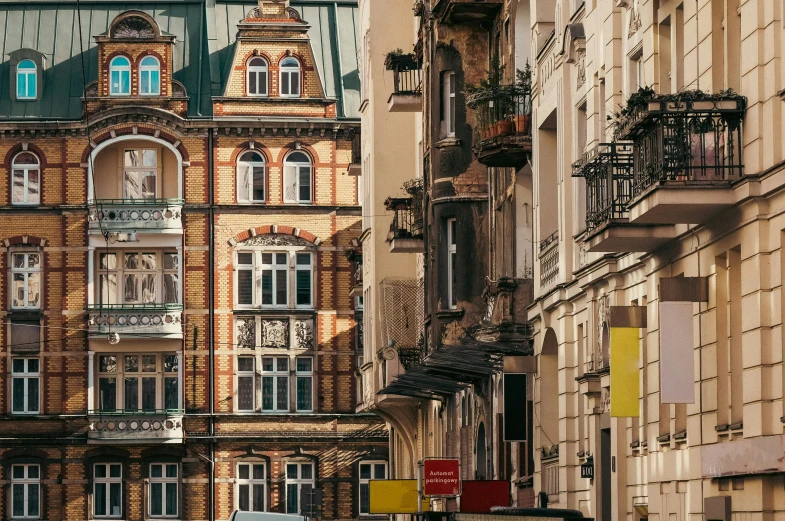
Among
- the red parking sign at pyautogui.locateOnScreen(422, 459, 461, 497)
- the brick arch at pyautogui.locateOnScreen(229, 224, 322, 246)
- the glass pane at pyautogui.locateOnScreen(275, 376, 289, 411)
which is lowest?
the red parking sign at pyautogui.locateOnScreen(422, 459, 461, 497)

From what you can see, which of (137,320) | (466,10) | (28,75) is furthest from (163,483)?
(466,10)

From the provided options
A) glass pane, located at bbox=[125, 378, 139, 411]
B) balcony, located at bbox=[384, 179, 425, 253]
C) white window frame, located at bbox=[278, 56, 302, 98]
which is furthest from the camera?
white window frame, located at bbox=[278, 56, 302, 98]

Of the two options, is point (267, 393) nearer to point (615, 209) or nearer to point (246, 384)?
point (246, 384)

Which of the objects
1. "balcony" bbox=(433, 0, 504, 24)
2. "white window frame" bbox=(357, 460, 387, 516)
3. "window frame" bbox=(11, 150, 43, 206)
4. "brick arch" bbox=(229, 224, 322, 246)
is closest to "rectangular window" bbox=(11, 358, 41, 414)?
Result: "window frame" bbox=(11, 150, 43, 206)

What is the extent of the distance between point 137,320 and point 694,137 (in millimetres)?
43745

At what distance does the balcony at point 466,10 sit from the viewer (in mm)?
34438

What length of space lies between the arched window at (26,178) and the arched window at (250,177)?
6405mm

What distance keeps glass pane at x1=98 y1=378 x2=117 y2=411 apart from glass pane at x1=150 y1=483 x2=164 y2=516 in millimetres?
2824

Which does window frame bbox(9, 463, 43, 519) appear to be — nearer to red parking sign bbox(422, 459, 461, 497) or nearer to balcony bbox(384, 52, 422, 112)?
balcony bbox(384, 52, 422, 112)

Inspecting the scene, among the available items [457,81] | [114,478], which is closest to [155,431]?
[114,478]

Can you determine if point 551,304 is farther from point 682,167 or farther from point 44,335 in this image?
point 44,335

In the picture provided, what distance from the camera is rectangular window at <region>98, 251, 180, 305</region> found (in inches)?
2427

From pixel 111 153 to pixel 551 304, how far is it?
3632 centimetres

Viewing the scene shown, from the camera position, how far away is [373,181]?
49969mm
